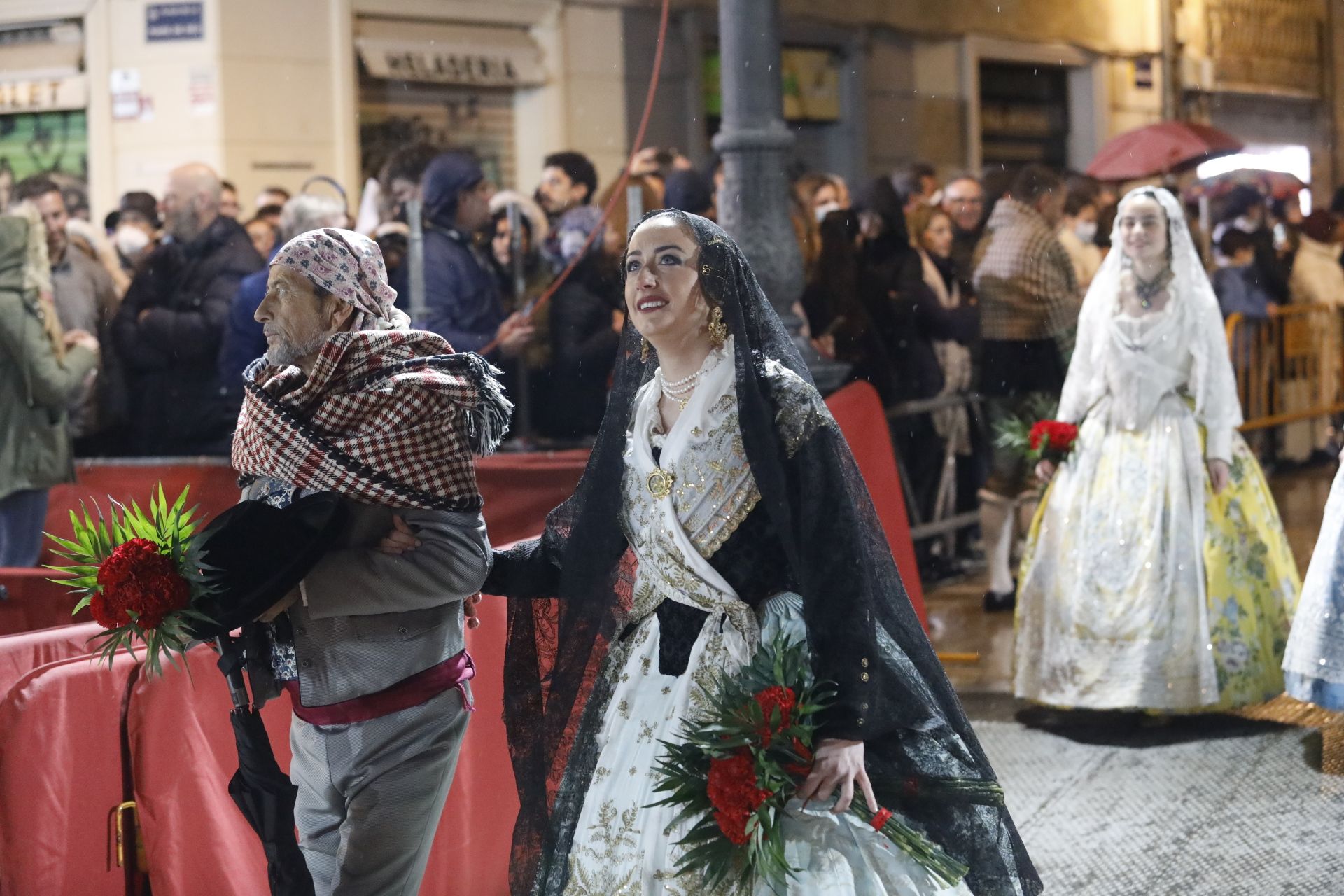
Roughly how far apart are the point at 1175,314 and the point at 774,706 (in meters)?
3.70

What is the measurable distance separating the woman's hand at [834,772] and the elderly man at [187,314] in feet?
16.5

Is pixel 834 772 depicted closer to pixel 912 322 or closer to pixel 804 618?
pixel 804 618

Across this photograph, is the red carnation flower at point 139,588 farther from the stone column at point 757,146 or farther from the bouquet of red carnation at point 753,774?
the stone column at point 757,146

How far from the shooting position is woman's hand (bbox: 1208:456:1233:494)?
19.2ft

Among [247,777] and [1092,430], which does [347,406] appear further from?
[1092,430]

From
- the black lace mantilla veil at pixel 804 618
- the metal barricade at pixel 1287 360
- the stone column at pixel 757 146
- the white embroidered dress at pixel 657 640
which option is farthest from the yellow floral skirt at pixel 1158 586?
the metal barricade at pixel 1287 360

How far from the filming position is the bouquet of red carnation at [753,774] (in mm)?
2682

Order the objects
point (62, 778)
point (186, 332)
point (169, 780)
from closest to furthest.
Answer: point (62, 778) → point (169, 780) → point (186, 332)

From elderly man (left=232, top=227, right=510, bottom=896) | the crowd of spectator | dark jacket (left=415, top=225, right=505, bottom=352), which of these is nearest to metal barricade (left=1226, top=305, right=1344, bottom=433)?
the crowd of spectator

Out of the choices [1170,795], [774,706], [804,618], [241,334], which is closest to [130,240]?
[241,334]

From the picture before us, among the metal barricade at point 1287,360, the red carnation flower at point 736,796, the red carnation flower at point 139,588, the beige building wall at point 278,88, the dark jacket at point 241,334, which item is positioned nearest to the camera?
the red carnation flower at point 736,796

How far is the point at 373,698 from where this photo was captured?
9.67 ft

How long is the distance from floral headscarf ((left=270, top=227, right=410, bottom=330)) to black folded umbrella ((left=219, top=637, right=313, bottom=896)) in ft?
2.14

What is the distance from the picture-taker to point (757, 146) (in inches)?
Result: 253
